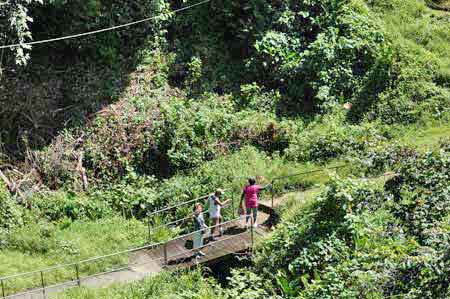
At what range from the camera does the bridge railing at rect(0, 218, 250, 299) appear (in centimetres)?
1697

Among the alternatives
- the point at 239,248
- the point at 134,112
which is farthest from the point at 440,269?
the point at 134,112

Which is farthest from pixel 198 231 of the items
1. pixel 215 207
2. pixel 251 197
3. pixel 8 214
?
pixel 8 214

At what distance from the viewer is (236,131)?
74.0ft

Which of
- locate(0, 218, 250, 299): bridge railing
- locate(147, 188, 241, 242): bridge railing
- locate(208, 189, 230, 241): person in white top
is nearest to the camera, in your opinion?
locate(0, 218, 250, 299): bridge railing

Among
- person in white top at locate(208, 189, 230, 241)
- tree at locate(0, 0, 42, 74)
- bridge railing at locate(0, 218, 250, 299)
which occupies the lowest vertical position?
bridge railing at locate(0, 218, 250, 299)

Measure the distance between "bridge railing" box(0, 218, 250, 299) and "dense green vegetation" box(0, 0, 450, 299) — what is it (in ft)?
0.40

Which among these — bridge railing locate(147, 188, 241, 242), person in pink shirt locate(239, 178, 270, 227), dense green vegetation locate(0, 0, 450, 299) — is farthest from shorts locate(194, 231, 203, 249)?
bridge railing locate(147, 188, 241, 242)

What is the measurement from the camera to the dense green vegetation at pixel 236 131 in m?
16.4

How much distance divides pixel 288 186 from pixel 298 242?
3855 mm

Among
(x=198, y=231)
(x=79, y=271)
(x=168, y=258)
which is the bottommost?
(x=79, y=271)

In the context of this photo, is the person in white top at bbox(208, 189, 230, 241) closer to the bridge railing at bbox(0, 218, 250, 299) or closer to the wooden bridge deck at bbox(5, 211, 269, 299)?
the bridge railing at bbox(0, 218, 250, 299)

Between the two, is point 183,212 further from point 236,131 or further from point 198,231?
point 236,131

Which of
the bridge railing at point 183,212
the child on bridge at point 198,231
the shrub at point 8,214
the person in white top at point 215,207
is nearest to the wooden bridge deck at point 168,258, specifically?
the child on bridge at point 198,231

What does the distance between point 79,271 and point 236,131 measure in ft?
22.8
